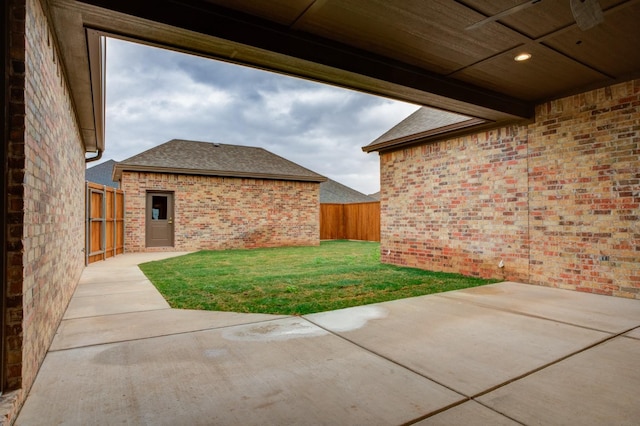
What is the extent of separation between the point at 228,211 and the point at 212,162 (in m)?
2.20

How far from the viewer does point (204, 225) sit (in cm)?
1325

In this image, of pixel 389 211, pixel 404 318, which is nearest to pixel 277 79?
pixel 389 211

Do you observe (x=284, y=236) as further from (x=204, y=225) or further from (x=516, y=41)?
(x=516, y=41)

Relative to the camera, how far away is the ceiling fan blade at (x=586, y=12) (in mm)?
3012

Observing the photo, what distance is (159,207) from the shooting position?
12859 millimetres

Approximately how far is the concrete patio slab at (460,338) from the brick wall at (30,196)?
236 centimetres

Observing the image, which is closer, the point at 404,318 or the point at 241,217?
the point at 404,318

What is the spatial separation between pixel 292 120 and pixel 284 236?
2917cm

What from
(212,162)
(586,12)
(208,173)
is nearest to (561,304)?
(586,12)

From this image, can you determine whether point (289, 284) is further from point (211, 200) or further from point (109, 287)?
point (211, 200)

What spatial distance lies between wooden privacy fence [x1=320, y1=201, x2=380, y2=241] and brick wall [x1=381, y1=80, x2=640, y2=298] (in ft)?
30.9

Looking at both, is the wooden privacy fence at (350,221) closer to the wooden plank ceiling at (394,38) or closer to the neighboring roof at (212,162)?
the neighboring roof at (212,162)

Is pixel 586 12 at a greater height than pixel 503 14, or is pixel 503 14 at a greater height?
pixel 503 14

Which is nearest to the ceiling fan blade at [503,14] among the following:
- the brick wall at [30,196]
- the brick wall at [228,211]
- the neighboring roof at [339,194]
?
the brick wall at [30,196]
